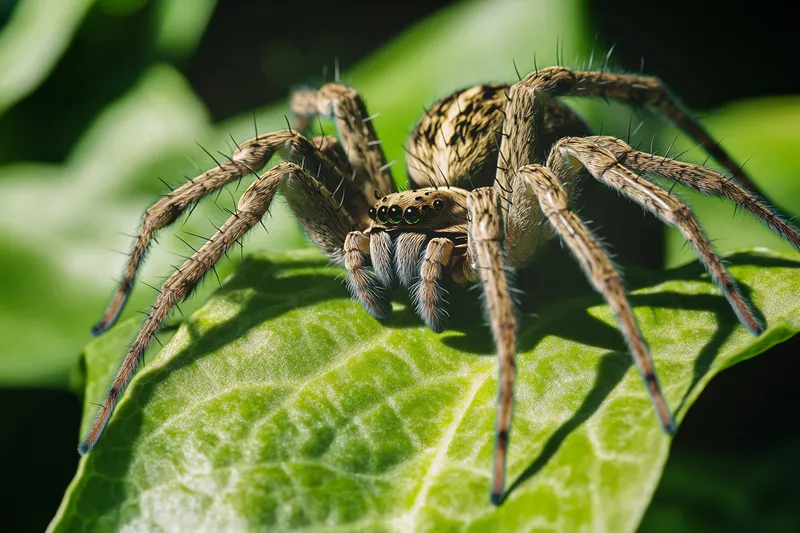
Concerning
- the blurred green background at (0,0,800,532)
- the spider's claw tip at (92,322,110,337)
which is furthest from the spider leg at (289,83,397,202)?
the spider's claw tip at (92,322,110,337)

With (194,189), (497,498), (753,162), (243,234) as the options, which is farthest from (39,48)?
(753,162)

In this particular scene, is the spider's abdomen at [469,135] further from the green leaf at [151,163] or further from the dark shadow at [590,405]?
the dark shadow at [590,405]

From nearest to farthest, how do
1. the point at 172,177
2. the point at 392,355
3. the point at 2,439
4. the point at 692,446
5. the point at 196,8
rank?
the point at 392,355 < the point at 692,446 < the point at 2,439 < the point at 172,177 < the point at 196,8

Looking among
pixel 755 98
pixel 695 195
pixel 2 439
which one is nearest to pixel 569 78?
pixel 695 195

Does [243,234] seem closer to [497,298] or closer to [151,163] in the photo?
[497,298]

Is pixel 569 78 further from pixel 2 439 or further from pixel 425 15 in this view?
pixel 2 439

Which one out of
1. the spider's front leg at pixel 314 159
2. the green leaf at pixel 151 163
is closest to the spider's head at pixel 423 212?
the spider's front leg at pixel 314 159
